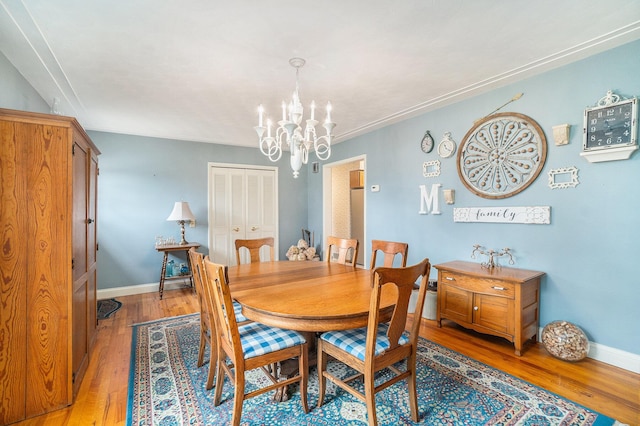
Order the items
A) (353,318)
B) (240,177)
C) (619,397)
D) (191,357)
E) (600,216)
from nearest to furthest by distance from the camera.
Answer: (353,318) < (619,397) < (600,216) < (191,357) < (240,177)

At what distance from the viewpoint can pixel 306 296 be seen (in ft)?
6.04

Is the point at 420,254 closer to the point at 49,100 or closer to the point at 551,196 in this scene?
the point at 551,196

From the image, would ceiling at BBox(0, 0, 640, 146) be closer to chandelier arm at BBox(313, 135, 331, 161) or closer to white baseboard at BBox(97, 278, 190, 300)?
chandelier arm at BBox(313, 135, 331, 161)

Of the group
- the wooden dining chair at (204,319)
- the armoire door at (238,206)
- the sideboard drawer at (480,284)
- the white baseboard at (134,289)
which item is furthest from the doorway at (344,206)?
the wooden dining chair at (204,319)

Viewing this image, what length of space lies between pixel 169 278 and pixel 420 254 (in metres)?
3.56

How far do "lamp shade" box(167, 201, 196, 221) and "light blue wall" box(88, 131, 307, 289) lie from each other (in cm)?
38

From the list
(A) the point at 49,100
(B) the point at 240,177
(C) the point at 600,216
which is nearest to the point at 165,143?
(B) the point at 240,177

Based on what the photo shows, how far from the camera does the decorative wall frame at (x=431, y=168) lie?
3469 millimetres

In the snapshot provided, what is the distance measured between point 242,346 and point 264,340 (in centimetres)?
13

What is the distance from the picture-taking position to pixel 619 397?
1.89 meters

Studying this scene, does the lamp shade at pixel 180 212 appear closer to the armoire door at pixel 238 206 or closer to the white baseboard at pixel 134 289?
the armoire door at pixel 238 206

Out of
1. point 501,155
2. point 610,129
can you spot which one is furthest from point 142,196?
point 610,129

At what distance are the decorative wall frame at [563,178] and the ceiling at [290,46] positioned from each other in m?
0.88

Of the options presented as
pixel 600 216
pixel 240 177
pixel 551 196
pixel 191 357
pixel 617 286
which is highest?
pixel 240 177
